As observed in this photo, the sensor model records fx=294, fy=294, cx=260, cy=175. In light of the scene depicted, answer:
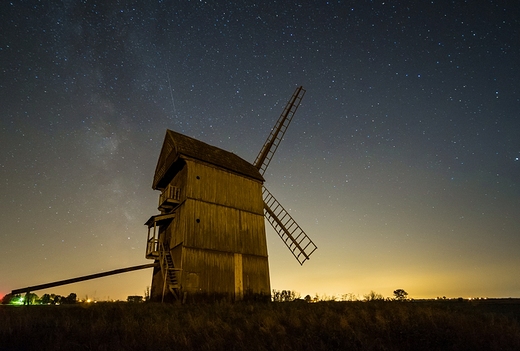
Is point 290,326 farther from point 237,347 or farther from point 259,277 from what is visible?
point 259,277

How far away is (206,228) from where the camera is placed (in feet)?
59.8

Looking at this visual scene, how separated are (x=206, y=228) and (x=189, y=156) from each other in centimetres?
484

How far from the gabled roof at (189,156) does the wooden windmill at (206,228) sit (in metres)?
0.07

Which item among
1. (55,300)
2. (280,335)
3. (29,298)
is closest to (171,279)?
(280,335)

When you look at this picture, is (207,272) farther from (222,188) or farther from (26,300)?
(26,300)

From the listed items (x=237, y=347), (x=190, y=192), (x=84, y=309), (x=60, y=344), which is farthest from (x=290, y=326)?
(x=190, y=192)

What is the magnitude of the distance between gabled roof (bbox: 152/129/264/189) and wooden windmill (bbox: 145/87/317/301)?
0.07 m

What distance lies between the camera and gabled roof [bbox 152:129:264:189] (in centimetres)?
1958

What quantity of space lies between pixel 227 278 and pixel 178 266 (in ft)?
9.97

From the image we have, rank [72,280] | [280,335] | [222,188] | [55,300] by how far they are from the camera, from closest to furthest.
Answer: [280,335]
[72,280]
[222,188]
[55,300]

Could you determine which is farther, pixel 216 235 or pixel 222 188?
pixel 222 188

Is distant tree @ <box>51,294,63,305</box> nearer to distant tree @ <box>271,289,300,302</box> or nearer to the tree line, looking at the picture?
the tree line

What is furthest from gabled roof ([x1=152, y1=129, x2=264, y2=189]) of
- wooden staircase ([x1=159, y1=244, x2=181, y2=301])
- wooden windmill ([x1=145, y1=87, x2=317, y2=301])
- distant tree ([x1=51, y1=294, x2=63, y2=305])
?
distant tree ([x1=51, y1=294, x2=63, y2=305])

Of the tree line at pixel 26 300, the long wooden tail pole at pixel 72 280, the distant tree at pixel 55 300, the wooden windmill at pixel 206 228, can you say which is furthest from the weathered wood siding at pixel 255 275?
the distant tree at pixel 55 300
